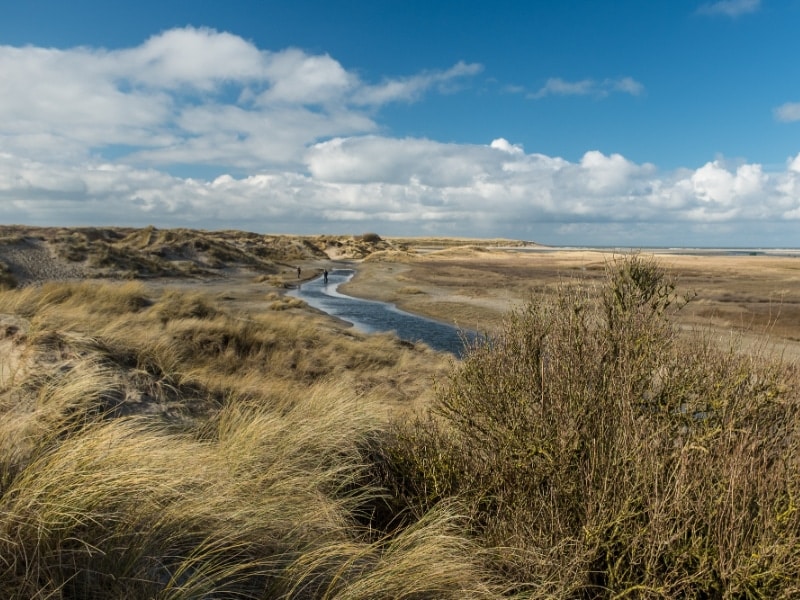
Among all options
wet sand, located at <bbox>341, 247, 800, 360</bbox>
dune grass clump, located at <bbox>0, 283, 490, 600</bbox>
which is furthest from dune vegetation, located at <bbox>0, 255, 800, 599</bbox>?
wet sand, located at <bbox>341, 247, 800, 360</bbox>

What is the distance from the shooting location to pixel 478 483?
456 cm

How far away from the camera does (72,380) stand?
5723 mm

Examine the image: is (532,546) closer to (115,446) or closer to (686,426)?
(686,426)

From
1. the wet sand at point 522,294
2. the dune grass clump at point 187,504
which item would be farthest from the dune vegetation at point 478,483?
the wet sand at point 522,294

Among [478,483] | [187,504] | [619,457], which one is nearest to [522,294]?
[478,483]

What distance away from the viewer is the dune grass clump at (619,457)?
322 cm

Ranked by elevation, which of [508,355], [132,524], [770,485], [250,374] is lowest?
[250,374]

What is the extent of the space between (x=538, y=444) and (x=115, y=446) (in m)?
3.16

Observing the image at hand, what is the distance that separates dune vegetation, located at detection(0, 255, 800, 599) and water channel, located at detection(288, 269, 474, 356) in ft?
43.3

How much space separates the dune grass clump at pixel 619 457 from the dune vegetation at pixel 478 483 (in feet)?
0.07

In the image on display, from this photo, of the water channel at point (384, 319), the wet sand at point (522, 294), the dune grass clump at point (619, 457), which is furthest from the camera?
the wet sand at point (522, 294)

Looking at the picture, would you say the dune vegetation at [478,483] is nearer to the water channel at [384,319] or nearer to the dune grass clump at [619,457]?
the dune grass clump at [619,457]

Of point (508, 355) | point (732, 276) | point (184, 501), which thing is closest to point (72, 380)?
point (184, 501)

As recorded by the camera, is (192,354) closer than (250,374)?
No
